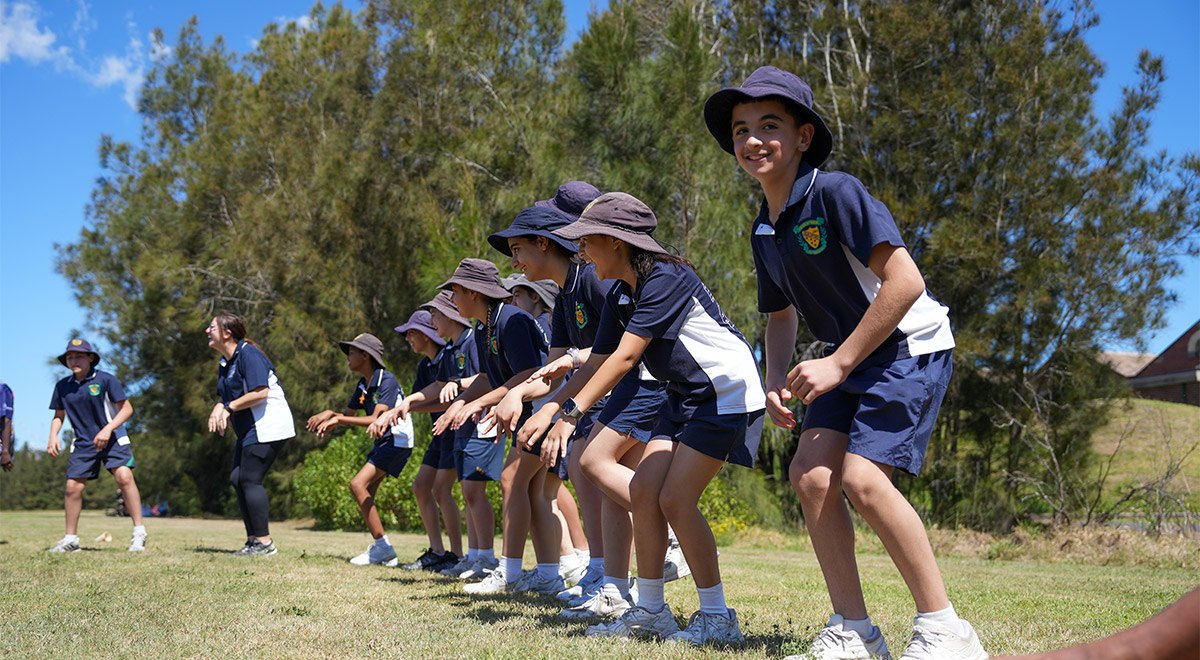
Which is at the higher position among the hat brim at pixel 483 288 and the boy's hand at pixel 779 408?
the hat brim at pixel 483 288

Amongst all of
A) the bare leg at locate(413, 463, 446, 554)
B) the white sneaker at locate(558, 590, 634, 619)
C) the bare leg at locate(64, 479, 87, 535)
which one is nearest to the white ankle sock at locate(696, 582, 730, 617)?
the white sneaker at locate(558, 590, 634, 619)

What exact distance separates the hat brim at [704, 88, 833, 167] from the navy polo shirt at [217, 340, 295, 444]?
619cm

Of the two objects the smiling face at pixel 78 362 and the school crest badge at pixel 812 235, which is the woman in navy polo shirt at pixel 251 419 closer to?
the smiling face at pixel 78 362

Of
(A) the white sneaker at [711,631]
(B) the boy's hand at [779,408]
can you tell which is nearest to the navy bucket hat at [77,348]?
(A) the white sneaker at [711,631]

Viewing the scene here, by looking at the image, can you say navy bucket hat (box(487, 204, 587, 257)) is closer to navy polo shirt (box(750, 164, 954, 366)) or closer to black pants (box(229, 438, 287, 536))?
navy polo shirt (box(750, 164, 954, 366))

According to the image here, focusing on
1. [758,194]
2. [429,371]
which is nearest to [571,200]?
[429,371]

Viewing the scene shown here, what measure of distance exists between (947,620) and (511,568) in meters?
3.49

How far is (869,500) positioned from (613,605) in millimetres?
1879

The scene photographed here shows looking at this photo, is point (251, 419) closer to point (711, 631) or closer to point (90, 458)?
point (90, 458)

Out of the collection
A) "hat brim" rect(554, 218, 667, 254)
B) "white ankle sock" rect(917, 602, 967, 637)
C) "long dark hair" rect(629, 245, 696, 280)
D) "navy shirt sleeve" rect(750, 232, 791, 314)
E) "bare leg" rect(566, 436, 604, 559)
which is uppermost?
"hat brim" rect(554, 218, 667, 254)

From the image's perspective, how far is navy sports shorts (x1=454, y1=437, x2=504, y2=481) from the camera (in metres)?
6.68

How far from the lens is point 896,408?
305 centimetres

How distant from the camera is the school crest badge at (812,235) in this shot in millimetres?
3207

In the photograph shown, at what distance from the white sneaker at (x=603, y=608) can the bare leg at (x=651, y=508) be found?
0.38 meters
